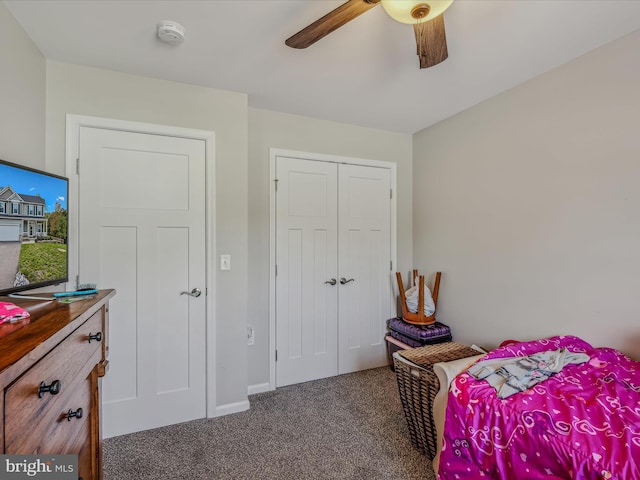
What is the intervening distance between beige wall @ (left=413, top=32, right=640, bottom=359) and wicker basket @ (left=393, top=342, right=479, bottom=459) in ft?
2.26

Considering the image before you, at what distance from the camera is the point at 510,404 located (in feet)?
4.66

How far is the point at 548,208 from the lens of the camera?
2158 millimetres

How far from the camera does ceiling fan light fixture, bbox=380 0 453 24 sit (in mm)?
1178

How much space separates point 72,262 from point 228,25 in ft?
5.73

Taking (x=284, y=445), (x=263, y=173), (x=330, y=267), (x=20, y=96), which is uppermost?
(x=20, y=96)

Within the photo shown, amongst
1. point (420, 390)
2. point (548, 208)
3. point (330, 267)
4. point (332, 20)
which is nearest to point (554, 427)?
point (420, 390)

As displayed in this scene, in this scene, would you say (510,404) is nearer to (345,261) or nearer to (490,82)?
(345,261)

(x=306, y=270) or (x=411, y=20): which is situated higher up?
(x=411, y=20)

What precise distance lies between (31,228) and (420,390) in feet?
7.30

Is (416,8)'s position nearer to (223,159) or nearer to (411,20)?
(411,20)

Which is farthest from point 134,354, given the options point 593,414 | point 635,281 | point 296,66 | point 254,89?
point 635,281

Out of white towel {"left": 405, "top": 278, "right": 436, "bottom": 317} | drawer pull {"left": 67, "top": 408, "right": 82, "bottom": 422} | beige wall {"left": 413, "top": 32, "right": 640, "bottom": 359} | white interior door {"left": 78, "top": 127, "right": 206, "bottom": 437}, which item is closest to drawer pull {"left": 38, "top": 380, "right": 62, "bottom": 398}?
drawer pull {"left": 67, "top": 408, "right": 82, "bottom": 422}

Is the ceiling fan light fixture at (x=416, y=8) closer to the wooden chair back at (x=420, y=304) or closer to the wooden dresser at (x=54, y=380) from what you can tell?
the wooden dresser at (x=54, y=380)

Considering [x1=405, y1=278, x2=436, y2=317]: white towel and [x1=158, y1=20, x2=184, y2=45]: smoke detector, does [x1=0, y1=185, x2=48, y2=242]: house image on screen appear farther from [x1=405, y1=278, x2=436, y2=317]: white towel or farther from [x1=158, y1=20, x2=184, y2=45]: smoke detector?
[x1=405, y1=278, x2=436, y2=317]: white towel
